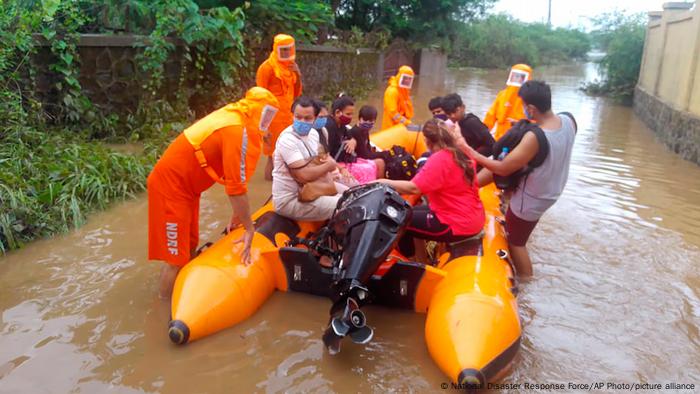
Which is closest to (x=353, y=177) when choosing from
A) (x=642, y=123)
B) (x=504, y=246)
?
(x=504, y=246)

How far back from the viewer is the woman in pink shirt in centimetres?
344

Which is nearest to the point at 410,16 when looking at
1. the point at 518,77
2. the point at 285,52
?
the point at 518,77

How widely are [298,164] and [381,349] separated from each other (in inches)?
55.8

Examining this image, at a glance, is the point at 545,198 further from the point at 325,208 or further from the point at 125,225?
the point at 125,225

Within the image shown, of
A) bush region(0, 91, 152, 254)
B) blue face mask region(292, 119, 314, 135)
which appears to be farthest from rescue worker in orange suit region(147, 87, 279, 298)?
bush region(0, 91, 152, 254)

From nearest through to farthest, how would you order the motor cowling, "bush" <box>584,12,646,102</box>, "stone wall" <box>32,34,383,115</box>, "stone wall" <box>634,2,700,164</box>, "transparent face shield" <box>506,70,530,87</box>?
the motor cowling → "transparent face shield" <box>506,70,530,87</box> → "stone wall" <box>32,34,383,115</box> → "stone wall" <box>634,2,700,164</box> → "bush" <box>584,12,646,102</box>

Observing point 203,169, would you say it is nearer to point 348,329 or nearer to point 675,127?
point 348,329

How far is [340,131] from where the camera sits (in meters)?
4.98

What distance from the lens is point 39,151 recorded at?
5684mm

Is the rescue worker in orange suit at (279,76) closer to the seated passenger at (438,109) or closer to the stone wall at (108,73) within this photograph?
the seated passenger at (438,109)

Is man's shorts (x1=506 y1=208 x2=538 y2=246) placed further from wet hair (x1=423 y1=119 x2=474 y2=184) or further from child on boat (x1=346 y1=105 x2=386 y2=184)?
child on boat (x1=346 y1=105 x2=386 y2=184)

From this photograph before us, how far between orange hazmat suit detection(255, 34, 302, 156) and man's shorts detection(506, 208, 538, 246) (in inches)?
119

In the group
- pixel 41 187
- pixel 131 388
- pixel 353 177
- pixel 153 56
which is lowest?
pixel 131 388

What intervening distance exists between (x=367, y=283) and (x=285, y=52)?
3.72 m
